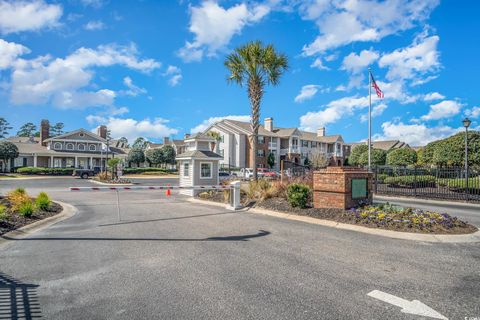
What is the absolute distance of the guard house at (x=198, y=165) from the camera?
64.3ft

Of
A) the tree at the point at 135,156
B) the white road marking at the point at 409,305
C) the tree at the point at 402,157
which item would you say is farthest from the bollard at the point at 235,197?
the tree at the point at 135,156

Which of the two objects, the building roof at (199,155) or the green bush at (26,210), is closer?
the green bush at (26,210)

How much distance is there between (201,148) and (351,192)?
41.8 feet

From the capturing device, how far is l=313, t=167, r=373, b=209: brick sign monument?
9992 millimetres

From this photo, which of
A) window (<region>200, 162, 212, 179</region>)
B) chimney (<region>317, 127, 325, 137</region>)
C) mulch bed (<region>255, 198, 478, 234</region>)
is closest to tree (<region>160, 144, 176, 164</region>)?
chimney (<region>317, 127, 325, 137</region>)

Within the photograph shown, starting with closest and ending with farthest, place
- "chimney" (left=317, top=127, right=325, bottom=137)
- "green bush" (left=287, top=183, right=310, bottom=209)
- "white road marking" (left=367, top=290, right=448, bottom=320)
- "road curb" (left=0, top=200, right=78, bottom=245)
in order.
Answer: "white road marking" (left=367, top=290, right=448, bottom=320)
"road curb" (left=0, top=200, right=78, bottom=245)
"green bush" (left=287, top=183, right=310, bottom=209)
"chimney" (left=317, top=127, right=325, bottom=137)

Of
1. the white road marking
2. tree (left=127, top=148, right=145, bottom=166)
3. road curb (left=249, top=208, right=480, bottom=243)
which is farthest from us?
tree (left=127, top=148, right=145, bottom=166)

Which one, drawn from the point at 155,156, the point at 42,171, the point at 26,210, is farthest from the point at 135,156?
the point at 26,210

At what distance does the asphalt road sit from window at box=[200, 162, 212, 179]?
1174cm

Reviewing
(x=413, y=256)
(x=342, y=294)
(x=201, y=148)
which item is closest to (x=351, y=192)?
(x=413, y=256)

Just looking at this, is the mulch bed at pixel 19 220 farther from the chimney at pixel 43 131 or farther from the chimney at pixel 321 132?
the chimney at pixel 321 132

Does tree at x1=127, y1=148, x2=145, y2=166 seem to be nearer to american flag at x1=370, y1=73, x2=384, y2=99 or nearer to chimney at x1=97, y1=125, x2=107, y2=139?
chimney at x1=97, y1=125, x2=107, y2=139

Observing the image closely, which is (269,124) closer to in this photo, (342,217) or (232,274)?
(342,217)

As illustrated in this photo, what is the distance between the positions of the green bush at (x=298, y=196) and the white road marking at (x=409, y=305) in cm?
689
